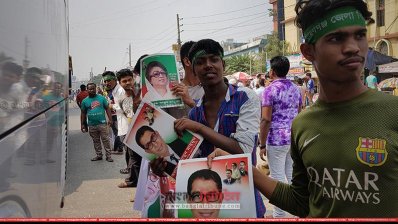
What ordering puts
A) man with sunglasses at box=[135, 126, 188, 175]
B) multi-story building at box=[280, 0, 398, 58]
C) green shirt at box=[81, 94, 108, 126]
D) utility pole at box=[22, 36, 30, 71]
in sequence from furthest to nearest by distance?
1. multi-story building at box=[280, 0, 398, 58]
2. green shirt at box=[81, 94, 108, 126]
3. man with sunglasses at box=[135, 126, 188, 175]
4. utility pole at box=[22, 36, 30, 71]

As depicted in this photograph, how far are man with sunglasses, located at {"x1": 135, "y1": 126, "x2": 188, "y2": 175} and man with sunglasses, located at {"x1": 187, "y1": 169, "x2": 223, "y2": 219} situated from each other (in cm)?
52

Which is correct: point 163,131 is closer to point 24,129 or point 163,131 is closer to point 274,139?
point 24,129

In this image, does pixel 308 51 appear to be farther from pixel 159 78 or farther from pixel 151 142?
pixel 159 78

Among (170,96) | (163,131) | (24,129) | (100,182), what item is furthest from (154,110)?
(100,182)

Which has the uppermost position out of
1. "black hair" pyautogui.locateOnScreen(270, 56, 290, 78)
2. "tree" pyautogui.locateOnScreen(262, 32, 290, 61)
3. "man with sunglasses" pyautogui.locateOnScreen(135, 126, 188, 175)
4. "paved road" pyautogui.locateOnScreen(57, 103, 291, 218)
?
"tree" pyautogui.locateOnScreen(262, 32, 290, 61)

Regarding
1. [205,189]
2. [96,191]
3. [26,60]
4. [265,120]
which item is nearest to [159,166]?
[205,189]

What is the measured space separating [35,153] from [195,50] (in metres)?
1.03

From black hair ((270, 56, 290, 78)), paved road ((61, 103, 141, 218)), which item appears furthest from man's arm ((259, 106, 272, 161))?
paved road ((61, 103, 141, 218))

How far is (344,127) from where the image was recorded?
1252 millimetres

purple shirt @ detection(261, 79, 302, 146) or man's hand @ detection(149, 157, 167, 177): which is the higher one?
purple shirt @ detection(261, 79, 302, 146)

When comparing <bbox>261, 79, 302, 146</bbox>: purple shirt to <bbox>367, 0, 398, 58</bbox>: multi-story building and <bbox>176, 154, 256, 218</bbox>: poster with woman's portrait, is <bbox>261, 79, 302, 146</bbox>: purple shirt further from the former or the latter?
<bbox>367, 0, 398, 58</bbox>: multi-story building

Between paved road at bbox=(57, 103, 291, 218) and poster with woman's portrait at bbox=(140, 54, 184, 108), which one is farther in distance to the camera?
paved road at bbox=(57, 103, 291, 218)

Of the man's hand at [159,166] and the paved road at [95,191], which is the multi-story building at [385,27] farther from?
the man's hand at [159,166]

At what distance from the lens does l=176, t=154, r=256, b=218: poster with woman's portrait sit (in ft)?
4.62
